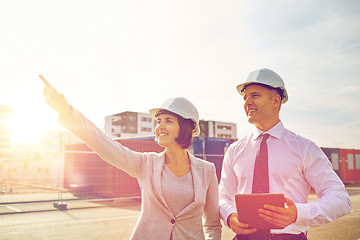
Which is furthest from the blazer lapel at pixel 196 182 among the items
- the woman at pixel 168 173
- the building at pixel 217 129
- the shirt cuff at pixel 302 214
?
the building at pixel 217 129

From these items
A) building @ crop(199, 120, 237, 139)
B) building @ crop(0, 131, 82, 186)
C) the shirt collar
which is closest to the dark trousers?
the shirt collar

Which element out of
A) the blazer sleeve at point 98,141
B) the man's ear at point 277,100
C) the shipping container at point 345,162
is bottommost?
the shipping container at point 345,162

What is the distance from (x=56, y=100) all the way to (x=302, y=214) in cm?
184

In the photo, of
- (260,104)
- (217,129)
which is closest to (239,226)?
(260,104)

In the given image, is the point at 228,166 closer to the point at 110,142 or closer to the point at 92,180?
the point at 110,142

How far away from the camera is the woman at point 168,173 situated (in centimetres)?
226

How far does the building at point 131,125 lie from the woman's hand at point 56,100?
77.8 meters

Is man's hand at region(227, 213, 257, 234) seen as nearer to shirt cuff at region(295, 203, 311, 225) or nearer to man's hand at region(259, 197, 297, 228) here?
man's hand at region(259, 197, 297, 228)

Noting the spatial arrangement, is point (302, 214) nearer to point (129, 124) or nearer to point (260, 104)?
point (260, 104)

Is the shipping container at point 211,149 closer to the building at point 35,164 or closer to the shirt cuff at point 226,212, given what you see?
the building at point 35,164

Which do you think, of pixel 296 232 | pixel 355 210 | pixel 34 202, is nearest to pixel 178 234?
pixel 296 232

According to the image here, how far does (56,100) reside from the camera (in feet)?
6.96

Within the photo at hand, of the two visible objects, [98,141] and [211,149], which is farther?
[211,149]

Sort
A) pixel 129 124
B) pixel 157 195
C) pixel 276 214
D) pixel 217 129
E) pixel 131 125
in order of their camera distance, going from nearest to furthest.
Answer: pixel 276 214 < pixel 157 195 < pixel 129 124 < pixel 131 125 < pixel 217 129
